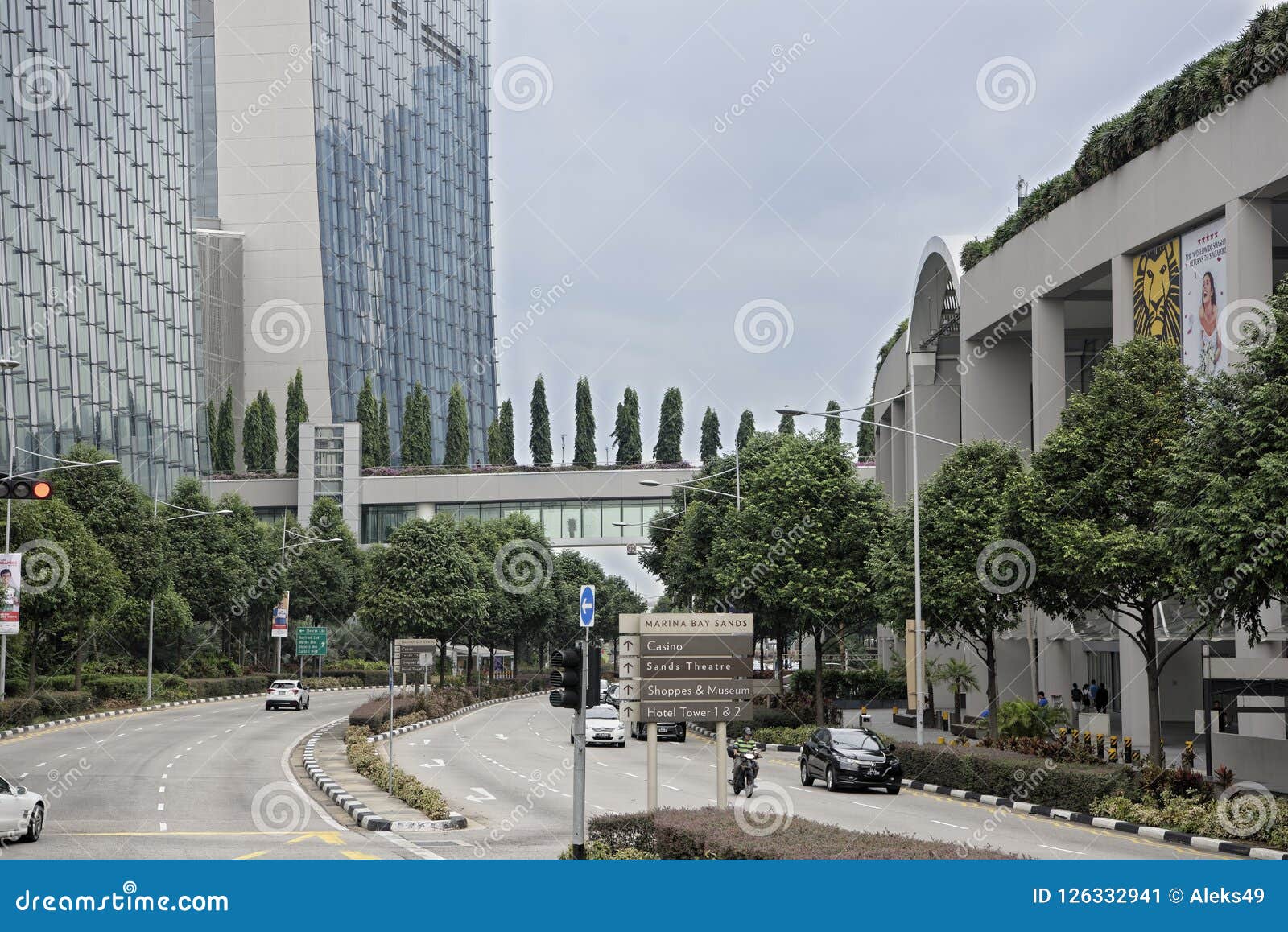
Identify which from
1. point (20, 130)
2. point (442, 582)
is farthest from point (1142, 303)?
point (20, 130)

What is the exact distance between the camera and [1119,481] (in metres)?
27.6

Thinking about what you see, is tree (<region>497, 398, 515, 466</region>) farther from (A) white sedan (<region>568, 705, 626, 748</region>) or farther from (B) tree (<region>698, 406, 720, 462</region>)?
(A) white sedan (<region>568, 705, 626, 748</region>)

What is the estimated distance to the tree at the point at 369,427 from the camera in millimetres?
118375

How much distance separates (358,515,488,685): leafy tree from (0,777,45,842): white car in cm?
4137

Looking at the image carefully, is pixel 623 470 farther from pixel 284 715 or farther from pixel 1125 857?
pixel 1125 857

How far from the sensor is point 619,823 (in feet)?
Answer: 57.1

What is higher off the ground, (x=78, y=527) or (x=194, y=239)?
(x=194, y=239)

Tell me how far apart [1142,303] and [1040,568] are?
12680 mm

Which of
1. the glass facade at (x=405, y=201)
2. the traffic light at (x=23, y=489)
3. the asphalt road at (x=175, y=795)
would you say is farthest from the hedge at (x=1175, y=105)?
the glass facade at (x=405, y=201)

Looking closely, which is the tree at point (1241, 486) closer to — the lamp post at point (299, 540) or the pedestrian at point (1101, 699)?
the pedestrian at point (1101, 699)

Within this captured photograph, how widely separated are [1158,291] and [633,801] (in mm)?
21191

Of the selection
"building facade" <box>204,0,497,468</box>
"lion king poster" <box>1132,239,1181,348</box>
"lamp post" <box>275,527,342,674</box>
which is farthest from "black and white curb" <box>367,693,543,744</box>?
"building facade" <box>204,0,497,468</box>

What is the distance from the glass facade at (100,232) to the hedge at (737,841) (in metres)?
60.5

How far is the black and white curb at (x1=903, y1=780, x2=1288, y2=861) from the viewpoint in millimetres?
19938
